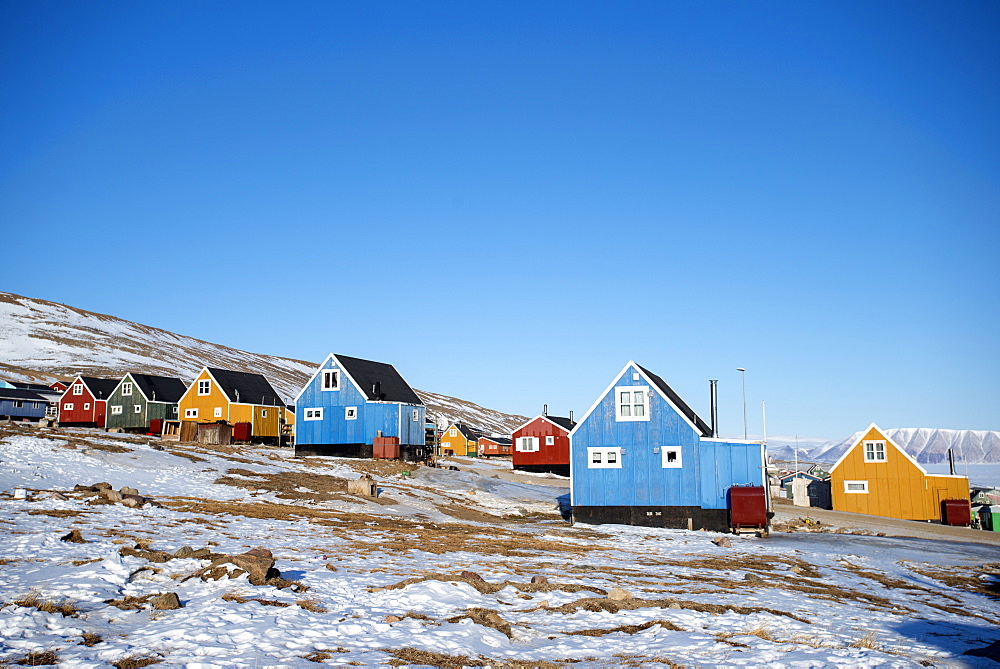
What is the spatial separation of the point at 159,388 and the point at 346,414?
30.4 meters

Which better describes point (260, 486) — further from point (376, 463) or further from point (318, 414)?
point (318, 414)

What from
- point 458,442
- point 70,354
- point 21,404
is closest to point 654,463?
point 21,404

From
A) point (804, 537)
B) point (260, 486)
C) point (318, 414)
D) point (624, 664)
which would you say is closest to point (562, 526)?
point (804, 537)

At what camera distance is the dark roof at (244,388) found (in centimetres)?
7431

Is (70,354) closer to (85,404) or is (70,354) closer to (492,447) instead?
(85,404)

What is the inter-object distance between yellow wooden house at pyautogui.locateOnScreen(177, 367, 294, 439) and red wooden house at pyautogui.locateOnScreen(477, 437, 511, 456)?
53.6 m

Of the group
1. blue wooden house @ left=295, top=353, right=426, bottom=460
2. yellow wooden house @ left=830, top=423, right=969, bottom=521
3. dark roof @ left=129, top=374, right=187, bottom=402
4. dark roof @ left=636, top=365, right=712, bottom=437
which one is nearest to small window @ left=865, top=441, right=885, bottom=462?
yellow wooden house @ left=830, top=423, right=969, bottom=521

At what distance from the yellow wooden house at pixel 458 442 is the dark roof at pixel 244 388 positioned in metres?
51.4

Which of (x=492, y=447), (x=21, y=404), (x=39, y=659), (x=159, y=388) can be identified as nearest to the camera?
(x=39, y=659)

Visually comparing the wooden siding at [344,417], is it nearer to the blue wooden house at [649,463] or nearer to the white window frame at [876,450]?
the blue wooden house at [649,463]

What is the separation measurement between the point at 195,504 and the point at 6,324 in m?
188

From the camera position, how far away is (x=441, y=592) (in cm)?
1605

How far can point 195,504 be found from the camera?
2986cm

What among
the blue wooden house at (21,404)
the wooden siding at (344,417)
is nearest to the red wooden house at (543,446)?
the wooden siding at (344,417)
